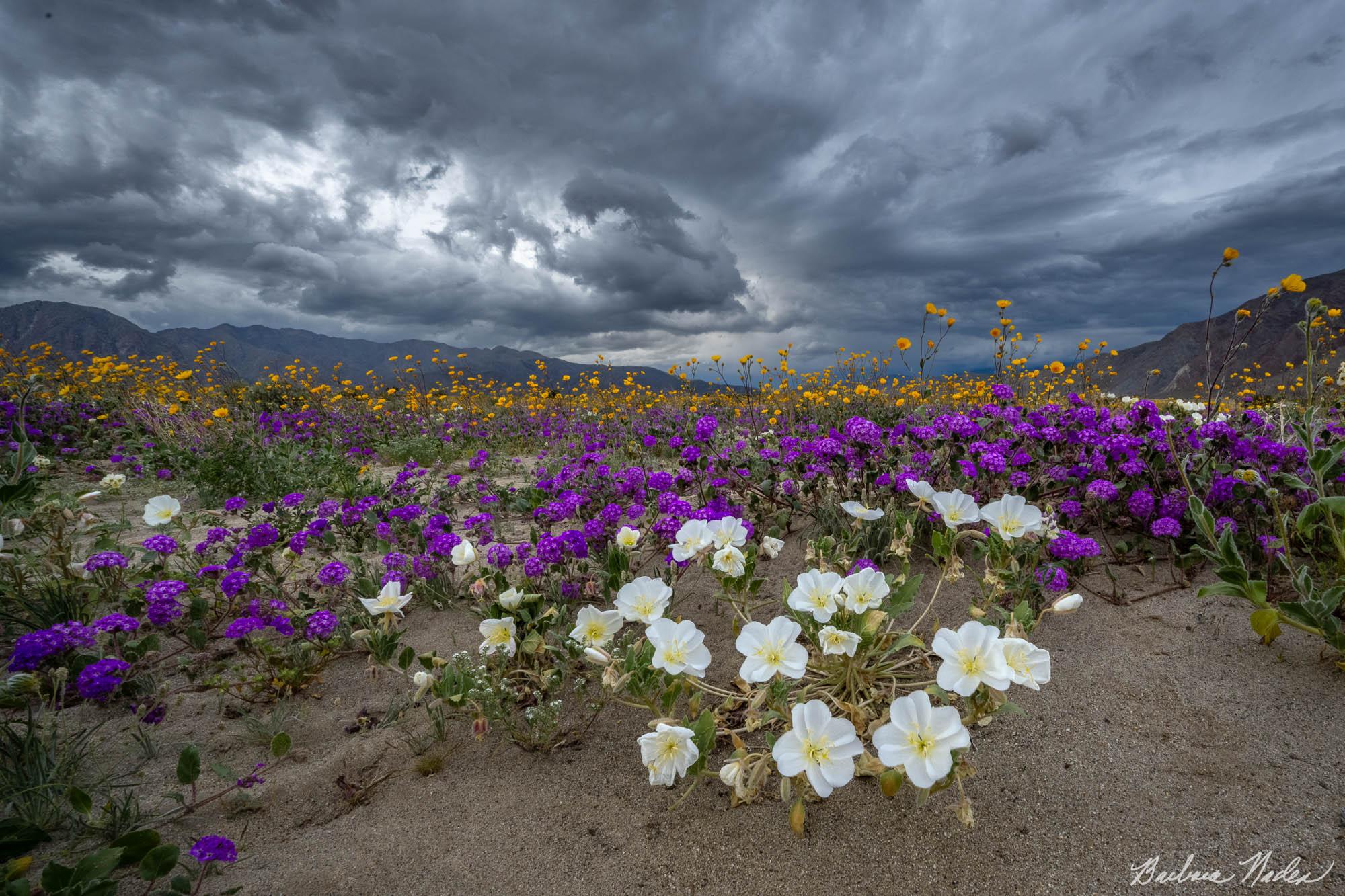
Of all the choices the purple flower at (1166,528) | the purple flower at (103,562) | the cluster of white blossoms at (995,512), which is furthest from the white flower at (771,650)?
the purple flower at (103,562)

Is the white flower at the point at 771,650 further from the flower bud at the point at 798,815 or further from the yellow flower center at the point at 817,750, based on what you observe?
the flower bud at the point at 798,815

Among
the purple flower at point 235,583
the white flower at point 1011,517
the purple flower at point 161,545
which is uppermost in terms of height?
the white flower at point 1011,517

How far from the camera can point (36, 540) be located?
425cm

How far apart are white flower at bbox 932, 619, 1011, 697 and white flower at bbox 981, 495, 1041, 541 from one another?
2.15ft

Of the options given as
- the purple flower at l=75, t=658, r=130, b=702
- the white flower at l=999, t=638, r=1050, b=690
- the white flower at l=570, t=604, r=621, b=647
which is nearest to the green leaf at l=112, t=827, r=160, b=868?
the purple flower at l=75, t=658, r=130, b=702

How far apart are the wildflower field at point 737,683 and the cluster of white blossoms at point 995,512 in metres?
0.01

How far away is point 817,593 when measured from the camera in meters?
1.69

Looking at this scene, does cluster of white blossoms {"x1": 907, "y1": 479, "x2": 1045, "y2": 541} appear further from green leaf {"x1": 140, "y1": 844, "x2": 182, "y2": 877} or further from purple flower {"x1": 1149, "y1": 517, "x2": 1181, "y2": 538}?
green leaf {"x1": 140, "y1": 844, "x2": 182, "y2": 877}

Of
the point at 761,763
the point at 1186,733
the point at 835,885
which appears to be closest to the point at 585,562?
the point at 761,763

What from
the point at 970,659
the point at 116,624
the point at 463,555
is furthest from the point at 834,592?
the point at 116,624

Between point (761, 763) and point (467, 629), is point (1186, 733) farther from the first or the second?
point (467, 629)

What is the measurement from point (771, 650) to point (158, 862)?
5.40 feet

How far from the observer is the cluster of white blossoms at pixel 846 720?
128 centimetres
